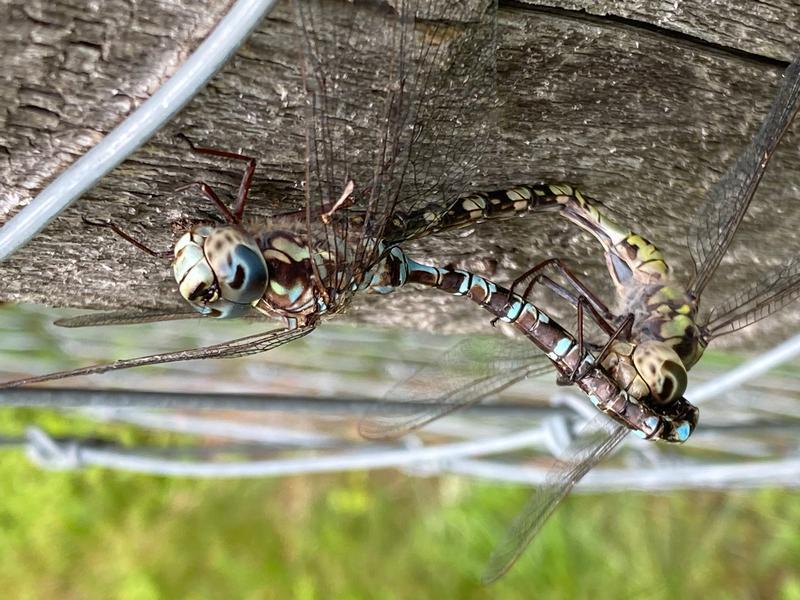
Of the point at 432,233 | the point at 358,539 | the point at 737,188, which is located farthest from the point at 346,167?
the point at 358,539

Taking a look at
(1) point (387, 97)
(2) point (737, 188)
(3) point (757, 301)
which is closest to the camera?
(1) point (387, 97)

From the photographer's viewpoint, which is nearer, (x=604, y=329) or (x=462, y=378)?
(x=604, y=329)

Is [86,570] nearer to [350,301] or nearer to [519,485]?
[519,485]

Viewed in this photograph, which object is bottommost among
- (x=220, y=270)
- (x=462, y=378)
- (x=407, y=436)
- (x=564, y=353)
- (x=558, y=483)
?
(x=407, y=436)

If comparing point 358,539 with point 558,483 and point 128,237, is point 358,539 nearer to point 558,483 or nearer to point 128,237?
point 558,483

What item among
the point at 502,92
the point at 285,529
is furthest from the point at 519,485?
the point at 502,92

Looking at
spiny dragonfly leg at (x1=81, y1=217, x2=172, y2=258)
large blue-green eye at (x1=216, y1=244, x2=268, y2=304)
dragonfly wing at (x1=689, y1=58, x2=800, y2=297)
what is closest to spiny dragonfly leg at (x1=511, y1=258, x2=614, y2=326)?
dragonfly wing at (x1=689, y1=58, x2=800, y2=297)

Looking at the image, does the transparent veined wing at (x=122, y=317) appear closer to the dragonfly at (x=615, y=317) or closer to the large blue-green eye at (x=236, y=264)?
the large blue-green eye at (x=236, y=264)
